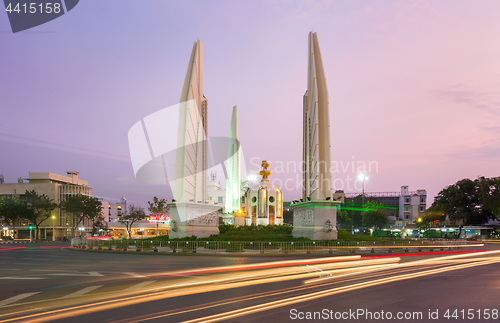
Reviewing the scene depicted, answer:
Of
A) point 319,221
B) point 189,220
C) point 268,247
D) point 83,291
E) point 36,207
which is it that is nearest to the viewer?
point 83,291

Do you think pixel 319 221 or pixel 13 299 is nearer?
pixel 13 299

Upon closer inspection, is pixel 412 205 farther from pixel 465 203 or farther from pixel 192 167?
pixel 192 167

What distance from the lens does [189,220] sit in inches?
1518

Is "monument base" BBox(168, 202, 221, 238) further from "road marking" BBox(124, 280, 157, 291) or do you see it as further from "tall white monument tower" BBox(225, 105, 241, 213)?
"road marking" BBox(124, 280, 157, 291)

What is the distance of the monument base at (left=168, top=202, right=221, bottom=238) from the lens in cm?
3825

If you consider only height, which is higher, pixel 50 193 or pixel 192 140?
pixel 192 140

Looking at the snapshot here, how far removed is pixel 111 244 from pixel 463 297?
115 feet

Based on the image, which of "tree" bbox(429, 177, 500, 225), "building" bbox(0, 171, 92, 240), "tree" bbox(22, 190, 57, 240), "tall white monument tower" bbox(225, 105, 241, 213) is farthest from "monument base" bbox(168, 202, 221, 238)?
"building" bbox(0, 171, 92, 240)

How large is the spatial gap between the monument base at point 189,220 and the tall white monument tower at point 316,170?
866 cm

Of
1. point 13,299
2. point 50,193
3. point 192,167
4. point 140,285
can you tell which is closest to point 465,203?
point 192,167

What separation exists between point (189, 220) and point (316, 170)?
1243 centimetres

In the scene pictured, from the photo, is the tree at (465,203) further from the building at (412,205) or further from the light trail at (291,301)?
the light trail at (291,301)

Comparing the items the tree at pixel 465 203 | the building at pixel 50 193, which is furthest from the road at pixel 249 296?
the building at pixel 50 193

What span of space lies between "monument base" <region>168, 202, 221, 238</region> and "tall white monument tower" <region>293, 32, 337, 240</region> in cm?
866
